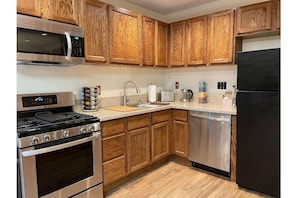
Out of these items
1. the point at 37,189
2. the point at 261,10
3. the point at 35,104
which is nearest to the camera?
the point at 37,189

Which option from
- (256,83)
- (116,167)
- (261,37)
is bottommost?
(116,167)

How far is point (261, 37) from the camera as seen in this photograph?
2.81 meters

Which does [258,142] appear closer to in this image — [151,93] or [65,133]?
[151,93]

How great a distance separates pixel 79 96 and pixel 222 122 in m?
1.86

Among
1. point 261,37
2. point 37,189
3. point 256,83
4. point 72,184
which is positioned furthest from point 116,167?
point 261,37

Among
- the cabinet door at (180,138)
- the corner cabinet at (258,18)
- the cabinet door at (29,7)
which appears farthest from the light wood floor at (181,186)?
the cabinet door at (29,7)

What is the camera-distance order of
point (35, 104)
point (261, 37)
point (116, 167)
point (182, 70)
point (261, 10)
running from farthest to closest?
point (182, 70), point (261, 37), point (261, 10), point (116, 167), point (35, 104)

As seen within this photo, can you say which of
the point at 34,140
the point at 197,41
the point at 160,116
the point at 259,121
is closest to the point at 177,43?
the point at 197,41

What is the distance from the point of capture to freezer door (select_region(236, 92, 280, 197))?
2.09 m

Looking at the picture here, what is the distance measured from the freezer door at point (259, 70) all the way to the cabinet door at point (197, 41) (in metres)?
0.88

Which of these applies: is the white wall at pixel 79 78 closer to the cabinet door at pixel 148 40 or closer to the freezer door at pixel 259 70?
the cabinet door at pixel 148 40

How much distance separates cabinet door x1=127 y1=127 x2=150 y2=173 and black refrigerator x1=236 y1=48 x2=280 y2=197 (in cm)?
113

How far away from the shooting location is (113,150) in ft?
7.64
